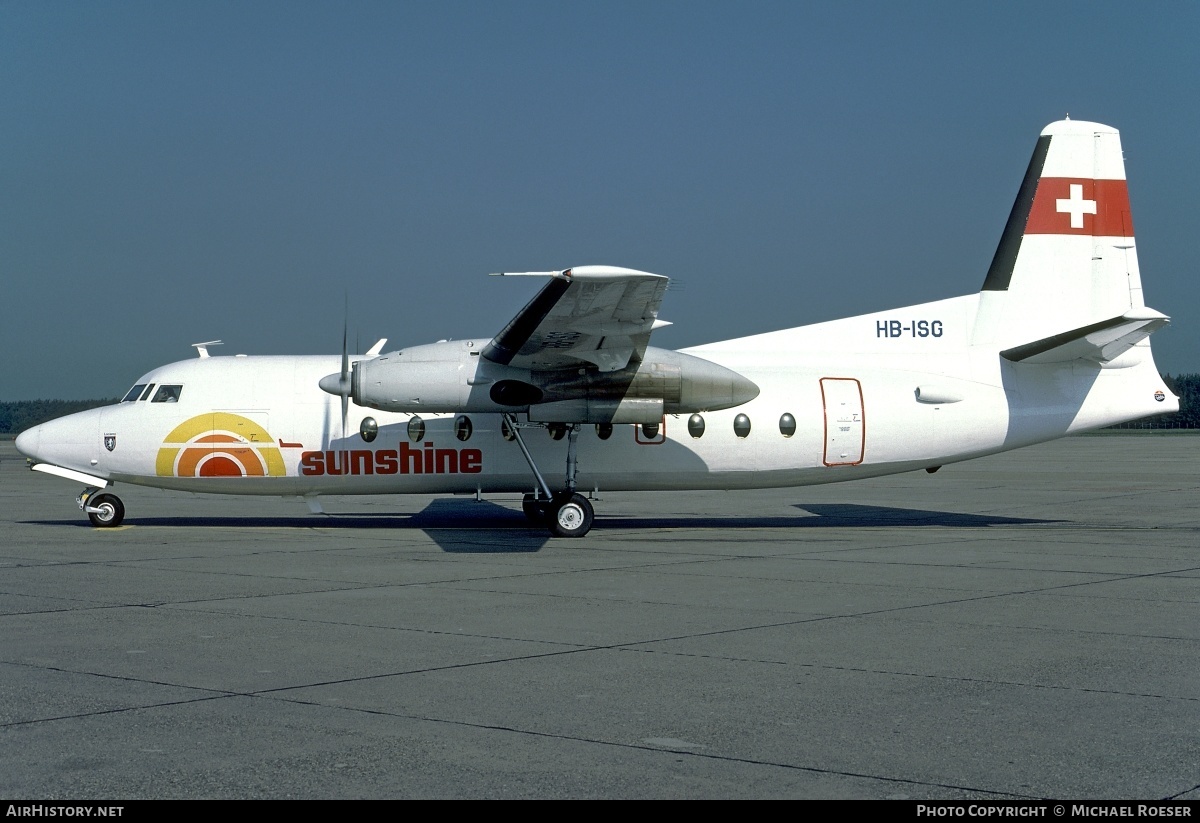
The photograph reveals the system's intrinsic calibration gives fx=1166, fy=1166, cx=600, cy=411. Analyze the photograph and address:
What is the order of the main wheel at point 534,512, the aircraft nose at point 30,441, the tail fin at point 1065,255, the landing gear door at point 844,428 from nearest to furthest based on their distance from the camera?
the aircraft nose at point 30,441 < the landing gear door at point 844,428 < the tail fin at point 1065,255 < the main wheel at point 534,512

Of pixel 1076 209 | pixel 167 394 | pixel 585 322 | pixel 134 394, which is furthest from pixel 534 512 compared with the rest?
pixel 1076 209

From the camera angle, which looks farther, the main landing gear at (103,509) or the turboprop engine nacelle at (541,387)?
the main landing gear at (103,509)

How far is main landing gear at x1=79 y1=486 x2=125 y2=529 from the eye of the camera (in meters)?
18.6

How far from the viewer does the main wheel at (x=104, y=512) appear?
61.1ft

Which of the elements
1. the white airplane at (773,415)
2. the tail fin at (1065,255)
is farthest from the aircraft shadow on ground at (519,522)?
the tail fin at (1065,255)

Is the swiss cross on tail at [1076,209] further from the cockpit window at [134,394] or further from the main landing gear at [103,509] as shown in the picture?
the main landing gear at [103,509]

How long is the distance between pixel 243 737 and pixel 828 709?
10.4 feet

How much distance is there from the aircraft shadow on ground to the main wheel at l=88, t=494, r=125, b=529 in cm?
91

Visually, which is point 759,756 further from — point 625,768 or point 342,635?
point 342,635

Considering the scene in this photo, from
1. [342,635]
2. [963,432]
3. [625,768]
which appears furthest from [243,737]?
[963,432]

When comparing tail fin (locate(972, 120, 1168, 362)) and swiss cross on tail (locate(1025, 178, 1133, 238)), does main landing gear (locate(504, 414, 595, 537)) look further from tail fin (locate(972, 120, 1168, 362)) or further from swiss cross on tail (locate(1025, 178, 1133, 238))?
swiss cross on tail (locate(1025, 178, 1133, 238))

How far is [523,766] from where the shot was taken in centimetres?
547

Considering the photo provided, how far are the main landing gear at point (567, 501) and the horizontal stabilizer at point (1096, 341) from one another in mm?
7168

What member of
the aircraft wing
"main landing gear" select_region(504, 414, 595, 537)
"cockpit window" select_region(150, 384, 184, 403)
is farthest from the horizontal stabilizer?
"cockpit window" select_region(150, 384, 184, 403)
